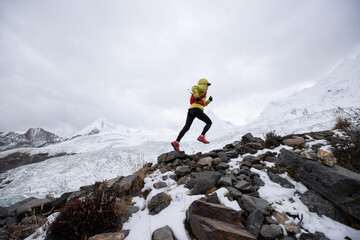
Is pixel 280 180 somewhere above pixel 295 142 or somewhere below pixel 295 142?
below

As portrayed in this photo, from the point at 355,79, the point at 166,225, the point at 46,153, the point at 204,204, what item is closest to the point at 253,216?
the point at 204,204

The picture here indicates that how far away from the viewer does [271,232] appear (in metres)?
1.84

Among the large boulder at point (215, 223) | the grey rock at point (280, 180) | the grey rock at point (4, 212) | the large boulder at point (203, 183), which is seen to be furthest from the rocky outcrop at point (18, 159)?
the grey rock at point (280, 180)

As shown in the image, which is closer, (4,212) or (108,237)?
(108,237)

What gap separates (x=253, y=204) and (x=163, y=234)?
1481 mm

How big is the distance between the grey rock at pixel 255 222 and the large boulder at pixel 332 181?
1.31m

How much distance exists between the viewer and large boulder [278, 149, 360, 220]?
2045 millimetres

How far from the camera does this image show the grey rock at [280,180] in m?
2.76

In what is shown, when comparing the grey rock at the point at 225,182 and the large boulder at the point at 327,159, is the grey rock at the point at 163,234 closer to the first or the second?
the grey rock at the point at 225,182

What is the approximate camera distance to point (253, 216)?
2.01 m

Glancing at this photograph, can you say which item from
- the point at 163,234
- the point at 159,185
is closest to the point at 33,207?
the point at 159,185

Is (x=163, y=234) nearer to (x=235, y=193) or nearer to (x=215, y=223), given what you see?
(x=215, y=223)

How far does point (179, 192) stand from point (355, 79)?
20821 cm

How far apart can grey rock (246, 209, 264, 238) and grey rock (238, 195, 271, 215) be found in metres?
0.10
